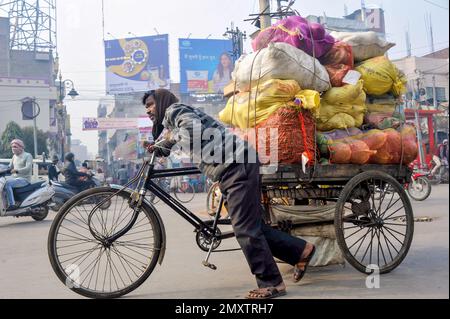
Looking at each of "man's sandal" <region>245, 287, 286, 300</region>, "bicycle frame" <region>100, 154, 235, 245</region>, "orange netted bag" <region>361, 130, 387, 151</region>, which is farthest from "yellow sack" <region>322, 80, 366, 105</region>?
"man's sandal" <region>245, 287, 286, 300</region>

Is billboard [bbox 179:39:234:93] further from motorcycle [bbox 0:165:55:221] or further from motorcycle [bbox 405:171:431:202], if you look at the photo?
motorcycle [bbox 0:165:55:221]

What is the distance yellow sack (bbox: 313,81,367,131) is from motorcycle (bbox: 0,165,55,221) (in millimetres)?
6338

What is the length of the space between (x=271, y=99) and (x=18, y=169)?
20.3 ft

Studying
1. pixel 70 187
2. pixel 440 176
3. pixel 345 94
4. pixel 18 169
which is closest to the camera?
pixel 345 94

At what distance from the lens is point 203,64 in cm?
3531

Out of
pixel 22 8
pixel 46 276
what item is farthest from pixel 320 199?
pixel 22 8

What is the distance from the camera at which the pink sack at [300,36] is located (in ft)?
11.9

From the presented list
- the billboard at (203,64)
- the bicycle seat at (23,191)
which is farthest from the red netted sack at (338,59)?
the billboard at (203,64)

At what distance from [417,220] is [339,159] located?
3352 millimetres

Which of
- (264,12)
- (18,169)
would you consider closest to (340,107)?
(264,12)

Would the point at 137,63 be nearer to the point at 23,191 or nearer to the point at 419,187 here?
the point at 23,191

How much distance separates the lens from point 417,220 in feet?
20.1

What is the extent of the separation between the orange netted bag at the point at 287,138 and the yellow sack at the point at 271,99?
66 mm

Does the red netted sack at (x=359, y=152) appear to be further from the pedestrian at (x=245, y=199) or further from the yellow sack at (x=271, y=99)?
the pedestrian at (x=245, y=199)
